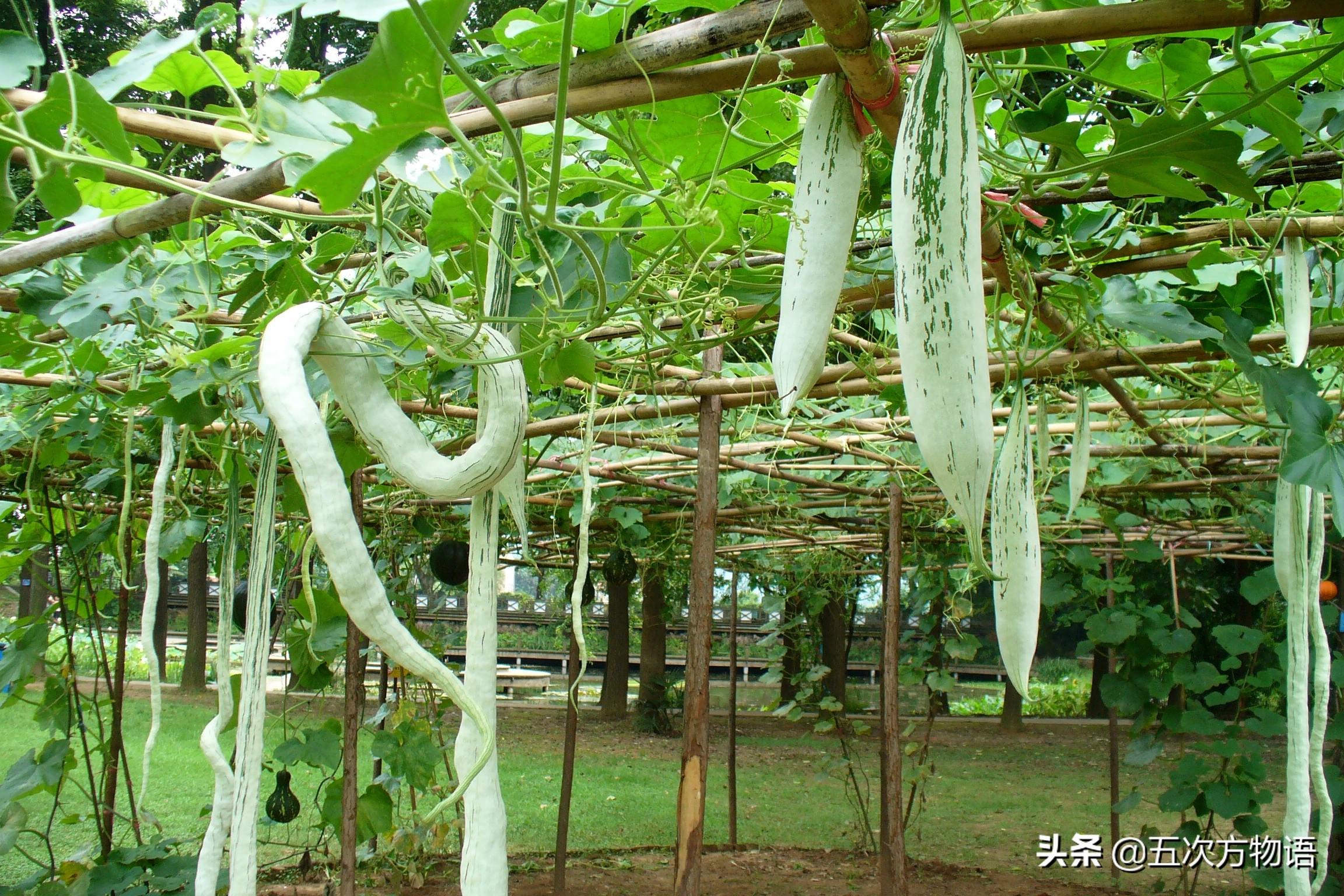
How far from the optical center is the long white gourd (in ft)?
1.98

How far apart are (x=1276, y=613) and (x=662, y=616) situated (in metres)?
5.14

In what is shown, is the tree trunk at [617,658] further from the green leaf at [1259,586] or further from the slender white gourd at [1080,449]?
the slender white gourd at [1080,449]

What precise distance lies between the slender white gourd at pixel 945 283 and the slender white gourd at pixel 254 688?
1.45 feet

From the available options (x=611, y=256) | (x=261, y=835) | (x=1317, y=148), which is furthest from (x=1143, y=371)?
(x=261, y=835)

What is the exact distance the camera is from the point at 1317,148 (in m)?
1.24

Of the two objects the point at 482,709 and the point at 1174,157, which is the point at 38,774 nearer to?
the point at 482,709

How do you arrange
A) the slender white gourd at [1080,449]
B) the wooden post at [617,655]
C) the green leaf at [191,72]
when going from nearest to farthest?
the green leaf at [191,72]
the slender white gourd at [1080,449]
the wooden post at [617,655]

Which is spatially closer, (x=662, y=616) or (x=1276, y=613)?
(x=1276, y=613)

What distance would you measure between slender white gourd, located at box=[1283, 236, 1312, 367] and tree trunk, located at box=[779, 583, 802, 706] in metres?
4.56

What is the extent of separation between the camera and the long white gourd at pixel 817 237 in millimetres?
605

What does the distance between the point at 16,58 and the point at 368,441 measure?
540 mm

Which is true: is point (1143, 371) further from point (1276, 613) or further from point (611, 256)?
point (1276, 613)

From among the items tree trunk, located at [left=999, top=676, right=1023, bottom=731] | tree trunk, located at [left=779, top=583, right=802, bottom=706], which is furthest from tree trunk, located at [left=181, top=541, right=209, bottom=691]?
tree trunk, located at [left=999, top=676, right=1023, bottom=731]

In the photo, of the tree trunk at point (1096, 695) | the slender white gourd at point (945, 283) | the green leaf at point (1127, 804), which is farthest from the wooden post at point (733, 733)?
the tree trunk at point (1096, 695)
